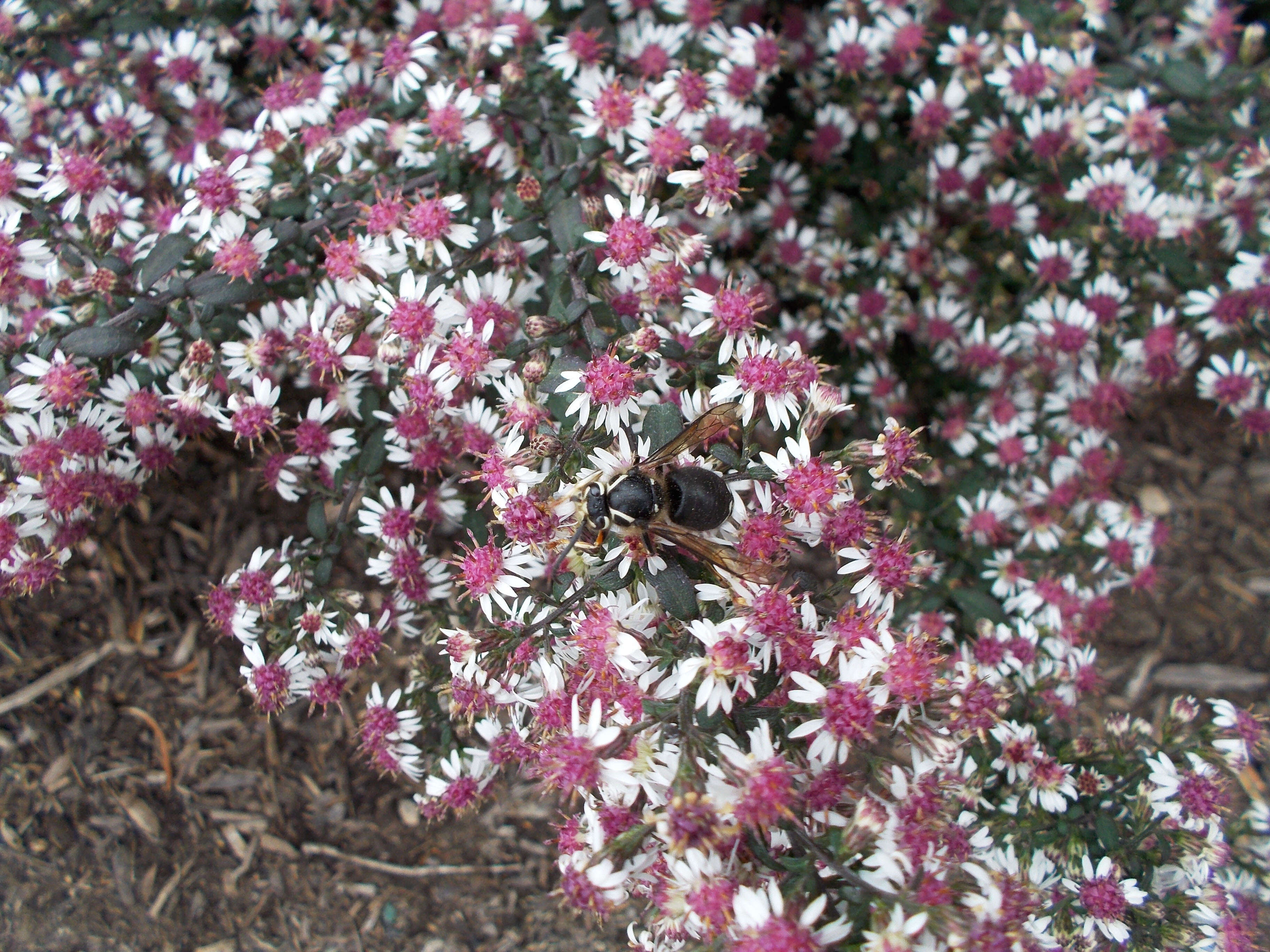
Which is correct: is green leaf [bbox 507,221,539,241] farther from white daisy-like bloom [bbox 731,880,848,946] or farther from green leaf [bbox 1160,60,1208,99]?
green leaf [bbox 1160,60,1208,99]

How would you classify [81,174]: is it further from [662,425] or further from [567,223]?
[662,425]

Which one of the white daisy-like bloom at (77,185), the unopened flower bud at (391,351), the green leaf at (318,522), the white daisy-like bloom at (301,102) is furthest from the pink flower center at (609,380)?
the white daisy-like bloom at (77,185)

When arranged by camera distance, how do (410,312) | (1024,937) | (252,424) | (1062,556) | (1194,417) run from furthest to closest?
1. (1194,417)
2. (1062,556)
3. (252,424)
4. (410,312)
5. (1024,937)

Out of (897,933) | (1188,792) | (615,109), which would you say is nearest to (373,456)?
(615,109)

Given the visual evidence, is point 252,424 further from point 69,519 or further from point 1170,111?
point 1170,111

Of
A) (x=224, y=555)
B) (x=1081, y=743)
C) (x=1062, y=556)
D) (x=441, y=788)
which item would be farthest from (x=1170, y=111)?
(x=224, y=555)

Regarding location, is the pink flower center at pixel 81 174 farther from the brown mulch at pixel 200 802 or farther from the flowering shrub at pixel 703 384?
the brown mulch at pixel 200 802
